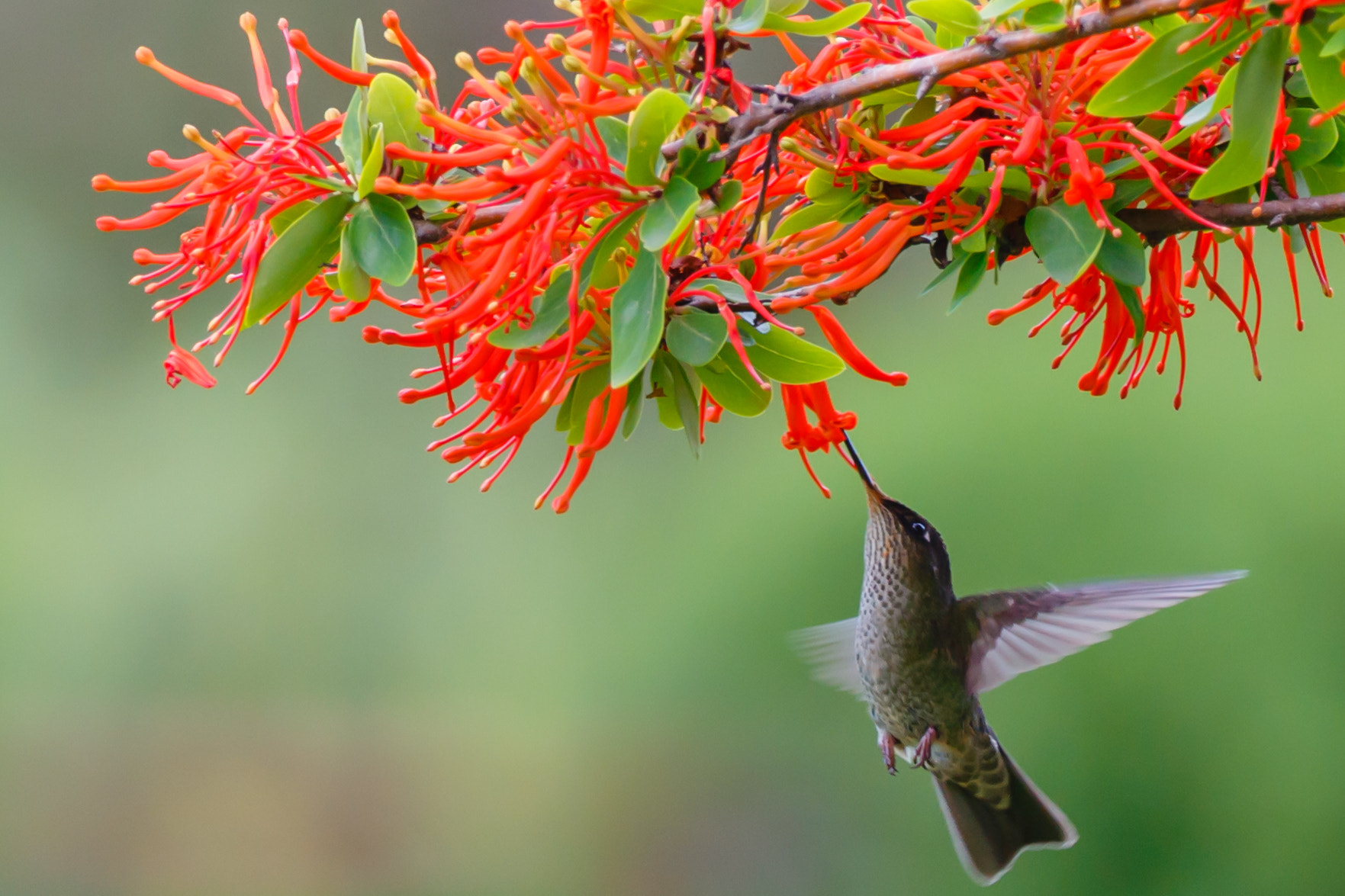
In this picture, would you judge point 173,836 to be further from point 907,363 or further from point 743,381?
point 743,381

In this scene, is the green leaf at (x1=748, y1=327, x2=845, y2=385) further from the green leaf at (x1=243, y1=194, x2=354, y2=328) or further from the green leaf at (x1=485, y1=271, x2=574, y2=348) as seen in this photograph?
the green leaf at (x1=243, y1=194, x2=354, y2=328)

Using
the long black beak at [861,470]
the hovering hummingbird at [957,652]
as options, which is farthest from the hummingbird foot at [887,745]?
the long black beak at [861,470]

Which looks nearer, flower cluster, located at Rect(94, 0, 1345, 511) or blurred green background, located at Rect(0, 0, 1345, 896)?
flower cluster, located at Rect(94, 0, 1345, 511)

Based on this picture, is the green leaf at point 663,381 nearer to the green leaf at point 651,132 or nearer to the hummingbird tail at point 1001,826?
the green leaf at point 651,132

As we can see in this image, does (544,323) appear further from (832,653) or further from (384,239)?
(832,653)

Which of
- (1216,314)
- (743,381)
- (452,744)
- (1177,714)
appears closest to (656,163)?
(743,381)

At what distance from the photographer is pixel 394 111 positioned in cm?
54

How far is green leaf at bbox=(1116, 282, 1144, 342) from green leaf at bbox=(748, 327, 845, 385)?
162 millimetres

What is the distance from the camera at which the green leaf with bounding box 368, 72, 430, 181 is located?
0.53m

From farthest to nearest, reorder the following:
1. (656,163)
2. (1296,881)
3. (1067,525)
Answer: (1067,525)
(1296,881)
(656,163)

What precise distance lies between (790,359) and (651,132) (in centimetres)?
13

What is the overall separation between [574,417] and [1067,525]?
1.55 metres

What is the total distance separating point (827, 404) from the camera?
0.68 metres

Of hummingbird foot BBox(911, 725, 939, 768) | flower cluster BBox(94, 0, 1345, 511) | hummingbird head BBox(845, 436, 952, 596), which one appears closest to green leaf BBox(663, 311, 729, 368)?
flower cluster BBox(94, 0, 1345, 511)
